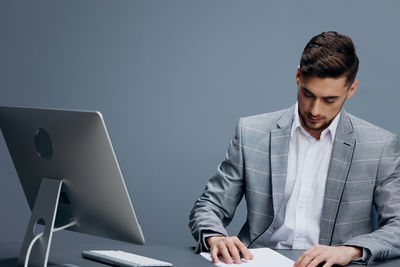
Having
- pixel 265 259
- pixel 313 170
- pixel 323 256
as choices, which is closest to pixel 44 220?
pixel 265 259

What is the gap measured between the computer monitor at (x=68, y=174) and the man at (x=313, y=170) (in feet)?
1.56

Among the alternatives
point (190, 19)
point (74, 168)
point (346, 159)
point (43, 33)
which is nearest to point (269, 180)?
point (346, 159)

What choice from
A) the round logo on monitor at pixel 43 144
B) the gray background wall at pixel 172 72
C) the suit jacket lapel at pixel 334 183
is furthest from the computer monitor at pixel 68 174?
the gray background wall at pixel 172 72

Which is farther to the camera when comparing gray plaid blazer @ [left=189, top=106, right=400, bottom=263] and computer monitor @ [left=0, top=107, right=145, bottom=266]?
gray plaid blazer @ [left=189, top=106, right=400, bottom=263]

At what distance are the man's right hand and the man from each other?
191 mm

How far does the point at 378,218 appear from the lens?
193cm

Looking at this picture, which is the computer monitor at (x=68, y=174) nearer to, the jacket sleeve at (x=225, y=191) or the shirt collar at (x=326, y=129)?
the jacket sleeve at (x=225, y=191)

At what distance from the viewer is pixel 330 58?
181 centimetres

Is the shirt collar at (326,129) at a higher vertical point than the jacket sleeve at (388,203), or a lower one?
higher

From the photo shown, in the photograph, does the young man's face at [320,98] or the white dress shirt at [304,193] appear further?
the white dress shirt at [304,193]

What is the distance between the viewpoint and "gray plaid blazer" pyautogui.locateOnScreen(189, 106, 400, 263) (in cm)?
193

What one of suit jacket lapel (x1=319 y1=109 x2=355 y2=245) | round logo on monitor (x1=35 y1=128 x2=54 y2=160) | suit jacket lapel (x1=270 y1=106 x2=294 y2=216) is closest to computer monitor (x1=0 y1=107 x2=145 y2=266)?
round logo on monitor (x1=35 y1=128 x2=54 y2=160)

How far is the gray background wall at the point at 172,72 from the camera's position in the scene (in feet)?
8.48

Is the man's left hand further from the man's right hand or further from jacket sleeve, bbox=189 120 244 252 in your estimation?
jacket sleeve, bbox=189 120 244 252
